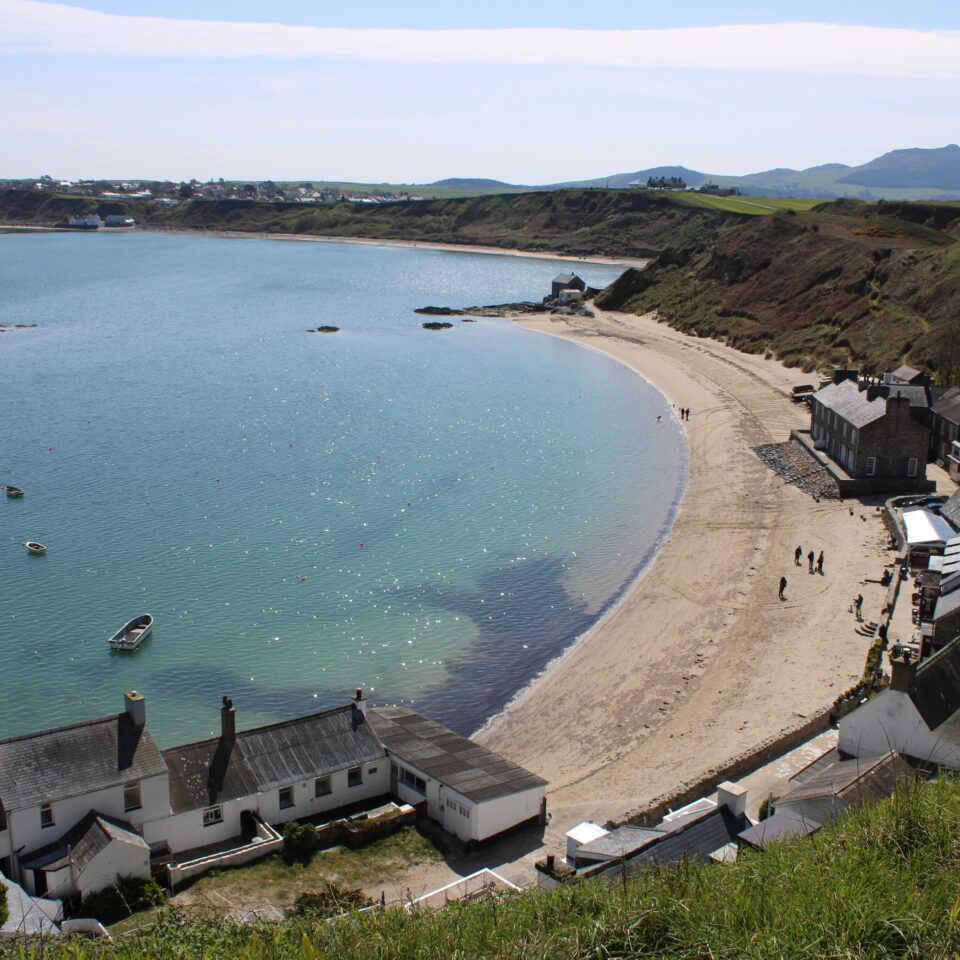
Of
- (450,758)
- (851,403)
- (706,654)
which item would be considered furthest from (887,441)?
(450,758)

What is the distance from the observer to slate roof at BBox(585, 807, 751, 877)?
18.7m

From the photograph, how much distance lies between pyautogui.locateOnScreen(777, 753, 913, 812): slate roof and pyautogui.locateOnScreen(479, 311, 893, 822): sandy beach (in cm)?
375

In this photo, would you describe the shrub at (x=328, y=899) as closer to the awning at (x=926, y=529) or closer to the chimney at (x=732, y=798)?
the chimney at (x=732, y=798)

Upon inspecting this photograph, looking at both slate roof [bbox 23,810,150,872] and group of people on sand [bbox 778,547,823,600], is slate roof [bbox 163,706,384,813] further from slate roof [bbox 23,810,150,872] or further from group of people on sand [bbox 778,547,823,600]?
group of people on sand [bbox 778,547,823,600]

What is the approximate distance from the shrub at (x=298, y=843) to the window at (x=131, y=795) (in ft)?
11.1

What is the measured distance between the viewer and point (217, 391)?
261ft

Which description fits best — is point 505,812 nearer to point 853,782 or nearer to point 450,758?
point 450,758

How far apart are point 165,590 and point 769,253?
88.6 metres

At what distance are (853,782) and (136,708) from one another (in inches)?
619

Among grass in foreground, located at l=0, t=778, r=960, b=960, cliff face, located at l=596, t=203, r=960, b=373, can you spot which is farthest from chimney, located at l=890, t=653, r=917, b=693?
cliff face, located at l=596, t=203, r=960, b=373

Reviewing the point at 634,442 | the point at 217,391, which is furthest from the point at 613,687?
the point at 217,391

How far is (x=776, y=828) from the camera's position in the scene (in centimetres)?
1969

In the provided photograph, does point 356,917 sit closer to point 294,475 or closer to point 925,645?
point 925,645

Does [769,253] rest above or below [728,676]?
above
